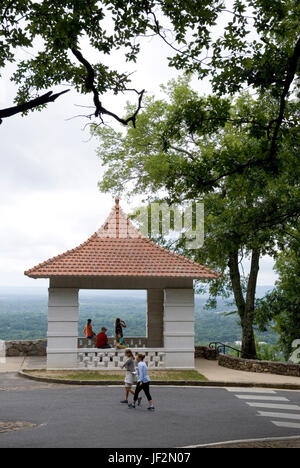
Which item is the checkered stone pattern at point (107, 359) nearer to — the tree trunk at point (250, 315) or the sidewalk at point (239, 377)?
the sidewalk at point (239, 377)

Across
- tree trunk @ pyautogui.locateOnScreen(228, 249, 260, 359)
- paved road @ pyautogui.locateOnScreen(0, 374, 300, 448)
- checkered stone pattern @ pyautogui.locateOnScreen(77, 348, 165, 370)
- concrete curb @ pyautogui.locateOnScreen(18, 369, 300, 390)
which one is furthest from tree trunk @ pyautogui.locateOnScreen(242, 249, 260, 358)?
paved road @ pyautogui.locateOnScreen(0, 374, 300, 448)

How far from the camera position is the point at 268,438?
9633mm

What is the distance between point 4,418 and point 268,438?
567 cm

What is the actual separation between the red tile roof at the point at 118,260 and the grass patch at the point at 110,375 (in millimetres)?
3539

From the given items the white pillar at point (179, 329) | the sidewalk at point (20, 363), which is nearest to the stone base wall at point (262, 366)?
the white pillar at point (179, 329)

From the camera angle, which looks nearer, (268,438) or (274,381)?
(268,438)

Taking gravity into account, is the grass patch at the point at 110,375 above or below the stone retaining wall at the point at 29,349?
below

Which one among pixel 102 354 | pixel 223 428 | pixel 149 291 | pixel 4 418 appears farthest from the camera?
pixel 149 291

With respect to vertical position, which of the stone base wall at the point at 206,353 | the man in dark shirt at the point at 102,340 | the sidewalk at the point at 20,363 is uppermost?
the man in dark shirt at the point at 102,340

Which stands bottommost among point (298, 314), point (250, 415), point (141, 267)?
point (250, 415)

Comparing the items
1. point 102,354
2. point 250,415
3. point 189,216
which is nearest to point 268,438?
point 250,415

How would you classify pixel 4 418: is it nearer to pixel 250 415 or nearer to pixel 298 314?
pixel 250 415

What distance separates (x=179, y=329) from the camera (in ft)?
66.0

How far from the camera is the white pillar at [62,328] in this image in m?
19.2
